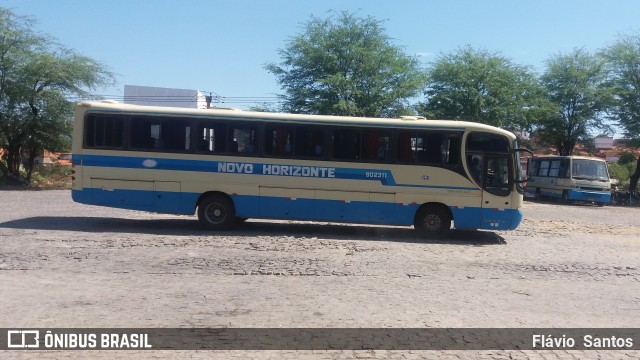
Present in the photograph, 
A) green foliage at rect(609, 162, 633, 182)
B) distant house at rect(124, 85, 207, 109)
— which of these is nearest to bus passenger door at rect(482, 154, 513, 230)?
green foliage at rect(609, 162, 633, 182)

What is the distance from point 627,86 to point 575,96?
2.80m

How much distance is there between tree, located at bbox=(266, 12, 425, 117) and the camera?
1141 inches

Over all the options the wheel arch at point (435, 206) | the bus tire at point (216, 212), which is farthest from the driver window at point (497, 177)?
the bus tire at point (216, 212)

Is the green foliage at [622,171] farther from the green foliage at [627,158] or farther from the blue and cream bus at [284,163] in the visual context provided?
the blue and cream bus at [284,163]

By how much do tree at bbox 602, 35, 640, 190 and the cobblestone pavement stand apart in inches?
801

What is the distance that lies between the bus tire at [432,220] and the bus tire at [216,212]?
471 centimetres

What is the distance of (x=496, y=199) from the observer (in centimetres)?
1329

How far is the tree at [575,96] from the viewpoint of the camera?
32.4m

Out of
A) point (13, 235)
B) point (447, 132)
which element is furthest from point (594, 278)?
point (13, 235)

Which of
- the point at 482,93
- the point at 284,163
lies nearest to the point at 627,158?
the point at 482,93

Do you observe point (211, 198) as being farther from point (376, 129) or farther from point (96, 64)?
point (96, 64)

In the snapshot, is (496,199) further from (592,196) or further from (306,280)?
(592,196)

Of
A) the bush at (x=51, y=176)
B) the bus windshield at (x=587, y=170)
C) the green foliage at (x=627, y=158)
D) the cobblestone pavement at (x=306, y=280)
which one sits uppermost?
the green foliage at (x=627, y=158)

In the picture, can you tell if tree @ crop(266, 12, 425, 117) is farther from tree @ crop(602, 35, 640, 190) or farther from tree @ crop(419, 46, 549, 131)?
tree @ crop(602, 35, 640, 190)
